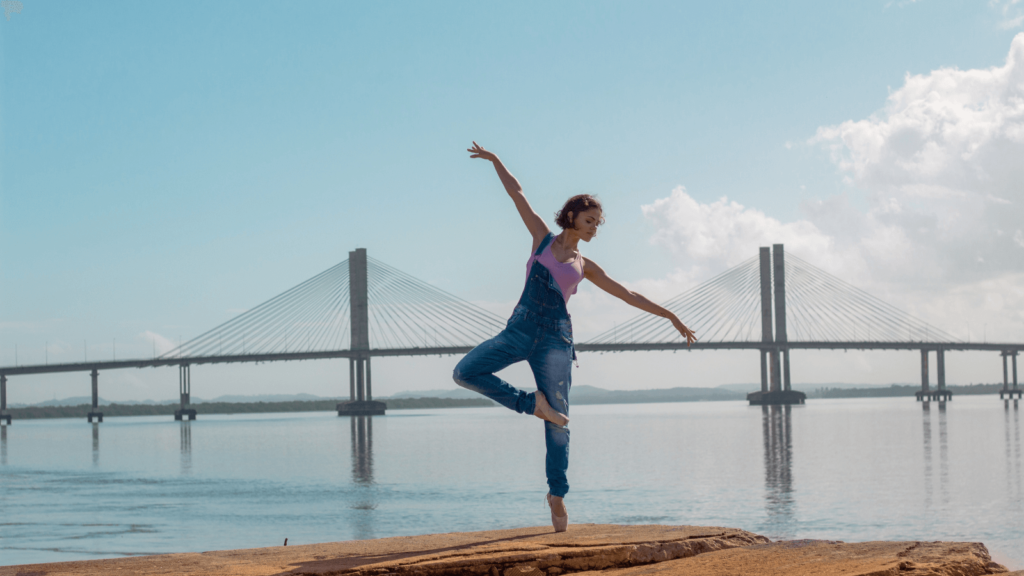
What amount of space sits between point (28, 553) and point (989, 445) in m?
24.2

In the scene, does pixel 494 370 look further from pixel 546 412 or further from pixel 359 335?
pixel 359 335

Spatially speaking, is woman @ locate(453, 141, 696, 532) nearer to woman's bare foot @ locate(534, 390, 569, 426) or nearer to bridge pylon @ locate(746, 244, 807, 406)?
woman's bare foot @ locate(534, 390, 569, 426)

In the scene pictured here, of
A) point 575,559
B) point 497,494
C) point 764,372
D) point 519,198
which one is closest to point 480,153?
point 519,198

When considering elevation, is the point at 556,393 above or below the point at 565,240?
below

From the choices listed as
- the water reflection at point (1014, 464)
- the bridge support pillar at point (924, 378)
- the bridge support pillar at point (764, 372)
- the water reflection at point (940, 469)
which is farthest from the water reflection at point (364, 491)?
the bridge support pillar at point (924, 378)

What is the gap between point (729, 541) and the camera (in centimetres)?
399

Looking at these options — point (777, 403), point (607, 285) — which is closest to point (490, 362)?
point (607, 285)

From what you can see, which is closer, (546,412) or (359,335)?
(546,412)

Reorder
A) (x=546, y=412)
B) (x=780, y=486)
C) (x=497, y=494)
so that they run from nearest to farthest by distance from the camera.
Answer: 1. (x=546, y=412)
2. (x=497, y=494)
3. (x=780, y=486)

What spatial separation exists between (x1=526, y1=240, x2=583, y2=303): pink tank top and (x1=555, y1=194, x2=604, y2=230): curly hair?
115 mm

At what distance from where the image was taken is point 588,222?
4168mm

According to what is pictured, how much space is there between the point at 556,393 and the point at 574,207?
833 mm

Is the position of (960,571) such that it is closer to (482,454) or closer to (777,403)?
(482,454)

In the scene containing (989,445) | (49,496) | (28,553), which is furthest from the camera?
(989,445)
